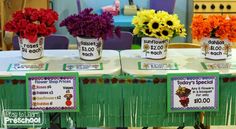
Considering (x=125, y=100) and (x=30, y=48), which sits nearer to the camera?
(x=125, y=100)

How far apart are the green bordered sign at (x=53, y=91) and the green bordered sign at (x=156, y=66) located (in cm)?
36

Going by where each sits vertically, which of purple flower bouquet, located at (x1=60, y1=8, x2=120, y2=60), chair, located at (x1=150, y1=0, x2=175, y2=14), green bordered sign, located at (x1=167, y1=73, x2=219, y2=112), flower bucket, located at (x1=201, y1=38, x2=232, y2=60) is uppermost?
chair, located at (x1=150, y1=0, x2=175, y2=14)

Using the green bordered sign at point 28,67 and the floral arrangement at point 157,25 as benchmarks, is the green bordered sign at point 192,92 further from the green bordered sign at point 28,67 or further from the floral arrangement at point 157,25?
the green bordered sign at point 28,67

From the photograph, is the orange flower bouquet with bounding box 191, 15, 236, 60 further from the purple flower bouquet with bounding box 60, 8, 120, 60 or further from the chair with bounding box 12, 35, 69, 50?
the chair with bounding box 12, 35, 69, 50

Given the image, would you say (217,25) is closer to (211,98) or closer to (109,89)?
(211,98)

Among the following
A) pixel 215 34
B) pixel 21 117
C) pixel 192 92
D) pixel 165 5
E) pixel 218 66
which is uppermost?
pixel 165 5

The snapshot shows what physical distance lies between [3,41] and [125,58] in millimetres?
3124

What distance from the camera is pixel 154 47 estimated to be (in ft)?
7.07

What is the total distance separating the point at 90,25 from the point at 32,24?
11.7 inches

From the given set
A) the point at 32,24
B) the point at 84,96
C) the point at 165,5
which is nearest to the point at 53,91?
the point at 84,96

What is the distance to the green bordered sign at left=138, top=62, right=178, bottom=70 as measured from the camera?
6.57ft

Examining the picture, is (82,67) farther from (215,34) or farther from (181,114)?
(215,34)

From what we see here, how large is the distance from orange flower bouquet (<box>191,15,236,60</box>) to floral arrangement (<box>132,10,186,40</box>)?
0.35 ft

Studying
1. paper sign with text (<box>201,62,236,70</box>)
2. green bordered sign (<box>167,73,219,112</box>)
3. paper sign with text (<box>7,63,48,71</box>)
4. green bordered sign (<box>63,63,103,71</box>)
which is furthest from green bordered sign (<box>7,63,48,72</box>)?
paper sign with text (<box>201,62,236,70</box>)
